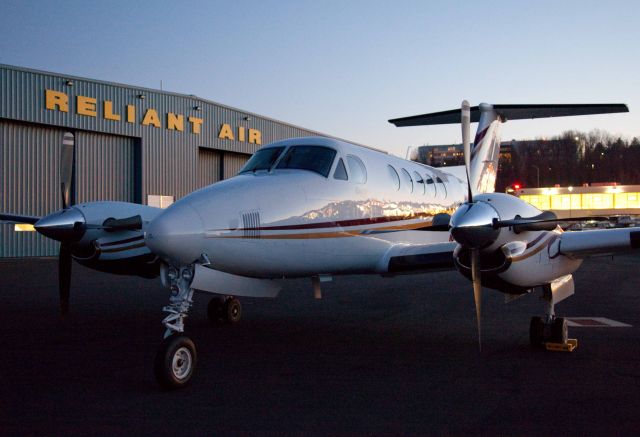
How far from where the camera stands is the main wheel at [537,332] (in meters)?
8.29

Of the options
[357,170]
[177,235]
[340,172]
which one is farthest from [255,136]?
[177,235]

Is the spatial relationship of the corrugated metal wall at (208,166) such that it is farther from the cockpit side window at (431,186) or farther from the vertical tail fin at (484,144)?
the cockpit side window at (431,186)

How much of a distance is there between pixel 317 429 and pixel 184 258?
241 centimetres

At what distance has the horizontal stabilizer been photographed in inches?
504

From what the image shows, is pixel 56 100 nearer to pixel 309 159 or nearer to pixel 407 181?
pixel 407 181

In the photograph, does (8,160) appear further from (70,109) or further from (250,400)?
(250,400)

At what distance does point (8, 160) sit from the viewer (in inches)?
1064

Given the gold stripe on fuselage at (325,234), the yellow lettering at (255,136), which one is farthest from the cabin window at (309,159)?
the yellow lettering at (255,136)

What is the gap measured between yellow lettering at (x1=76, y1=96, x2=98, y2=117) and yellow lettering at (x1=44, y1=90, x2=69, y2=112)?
61 cm

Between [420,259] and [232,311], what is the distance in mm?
4041

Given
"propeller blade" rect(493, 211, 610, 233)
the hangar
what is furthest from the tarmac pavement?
the hangar

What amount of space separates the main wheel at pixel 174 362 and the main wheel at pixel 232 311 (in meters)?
4.26

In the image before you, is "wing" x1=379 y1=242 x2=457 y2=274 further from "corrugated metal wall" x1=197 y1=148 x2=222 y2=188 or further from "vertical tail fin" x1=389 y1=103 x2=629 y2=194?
"corrugated metal wall" x1=197 y1=148 x2=222 y2=188

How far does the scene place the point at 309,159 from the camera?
8.36 meters
